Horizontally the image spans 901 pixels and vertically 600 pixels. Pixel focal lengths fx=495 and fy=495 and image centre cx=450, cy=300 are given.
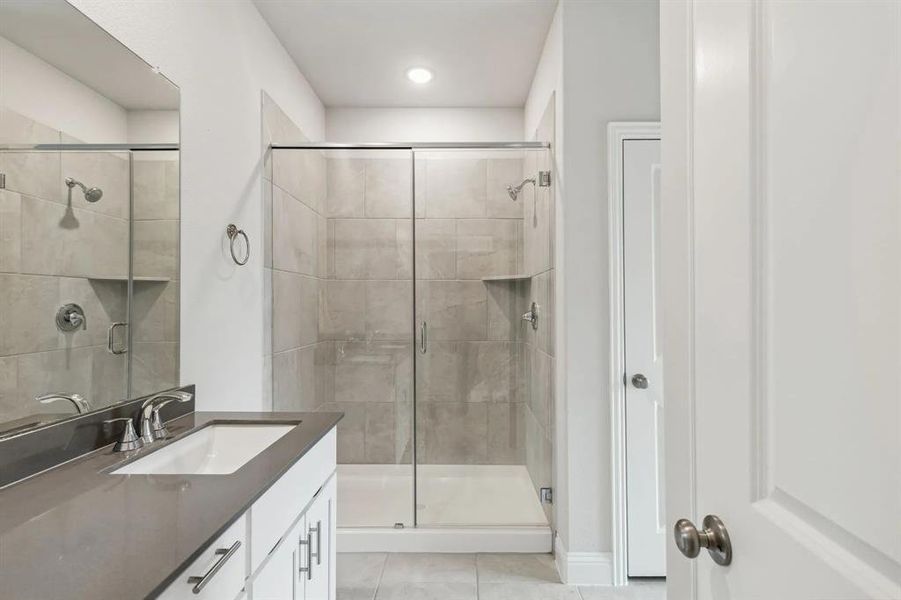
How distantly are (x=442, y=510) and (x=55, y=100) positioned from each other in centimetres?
235

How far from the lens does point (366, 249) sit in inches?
108

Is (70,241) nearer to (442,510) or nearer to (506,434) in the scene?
(442,510)

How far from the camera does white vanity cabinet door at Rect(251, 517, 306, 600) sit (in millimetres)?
1116

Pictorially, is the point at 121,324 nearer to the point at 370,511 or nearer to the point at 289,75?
the point at 370,511

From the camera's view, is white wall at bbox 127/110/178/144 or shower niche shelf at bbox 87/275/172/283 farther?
white wall at bbox 127/110/178/144

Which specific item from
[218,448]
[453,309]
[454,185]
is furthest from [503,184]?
[218,448]

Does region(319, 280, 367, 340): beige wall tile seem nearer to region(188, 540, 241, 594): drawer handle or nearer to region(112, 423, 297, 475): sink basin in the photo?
region(112, 423, 297, 475): sink basin

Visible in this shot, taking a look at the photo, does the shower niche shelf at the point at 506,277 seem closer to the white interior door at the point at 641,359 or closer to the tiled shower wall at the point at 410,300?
the tiled shower wall at the point at 410,300

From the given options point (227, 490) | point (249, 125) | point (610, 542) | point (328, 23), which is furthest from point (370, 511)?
point (328, 23)

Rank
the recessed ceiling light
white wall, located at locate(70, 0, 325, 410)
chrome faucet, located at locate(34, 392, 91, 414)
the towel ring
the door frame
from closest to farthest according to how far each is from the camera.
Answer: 1. chrome faucet, located at locate(34, 392, 91, 414)
2. white wall, located at locate(70, 0, 325, 410)
3. the towel ring
4. the door frame
5. the recessed ceiling light

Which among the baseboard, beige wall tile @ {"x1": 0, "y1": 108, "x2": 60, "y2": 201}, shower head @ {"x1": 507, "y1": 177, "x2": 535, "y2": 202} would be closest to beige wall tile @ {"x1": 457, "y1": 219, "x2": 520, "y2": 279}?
shower head @ {"x1": 507, "y1": 177, "x2": 535, "y2": 202}

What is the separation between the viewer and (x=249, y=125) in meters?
2.30

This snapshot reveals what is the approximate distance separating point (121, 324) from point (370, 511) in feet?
5.52

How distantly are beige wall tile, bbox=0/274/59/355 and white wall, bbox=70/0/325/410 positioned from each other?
1.70ft
